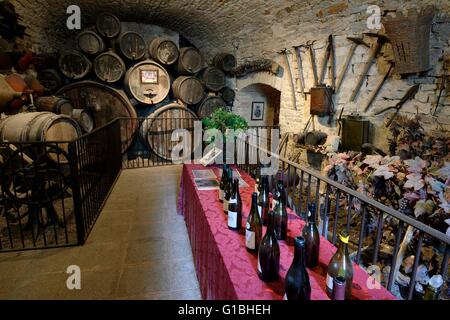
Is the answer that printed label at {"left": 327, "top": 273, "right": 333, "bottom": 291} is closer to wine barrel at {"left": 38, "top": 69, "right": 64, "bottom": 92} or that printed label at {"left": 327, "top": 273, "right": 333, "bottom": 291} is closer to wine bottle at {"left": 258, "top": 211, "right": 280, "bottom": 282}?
wine bottle at {"left": 258, "top": 211, "right": 280, "bottom": 282}

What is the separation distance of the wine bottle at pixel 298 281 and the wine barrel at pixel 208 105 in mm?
5265

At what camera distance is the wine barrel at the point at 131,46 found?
17.5 feet

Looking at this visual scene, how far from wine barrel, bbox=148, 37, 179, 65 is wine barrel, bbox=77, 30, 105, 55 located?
0.97 metres

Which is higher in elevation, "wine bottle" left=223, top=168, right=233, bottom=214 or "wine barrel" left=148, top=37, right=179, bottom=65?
"wine barrel" left=148, top=37, right=179, bottom=65

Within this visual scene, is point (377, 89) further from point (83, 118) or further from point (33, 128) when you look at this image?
point (83, 118)

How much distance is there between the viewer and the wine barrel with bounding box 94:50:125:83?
205 inches

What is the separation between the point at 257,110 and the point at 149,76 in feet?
9.89

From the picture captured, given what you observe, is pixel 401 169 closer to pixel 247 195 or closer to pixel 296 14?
pixel 247 195

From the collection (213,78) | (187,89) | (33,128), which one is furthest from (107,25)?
(33,128)

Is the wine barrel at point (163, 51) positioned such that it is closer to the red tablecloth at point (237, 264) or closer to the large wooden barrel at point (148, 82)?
the large wooden barrel at point (148, 82)

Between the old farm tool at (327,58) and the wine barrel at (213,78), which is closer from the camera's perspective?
the old farm tool at (327,58)

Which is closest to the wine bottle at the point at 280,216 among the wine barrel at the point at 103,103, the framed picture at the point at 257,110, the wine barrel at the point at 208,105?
the wine barrel at the point at 103,103

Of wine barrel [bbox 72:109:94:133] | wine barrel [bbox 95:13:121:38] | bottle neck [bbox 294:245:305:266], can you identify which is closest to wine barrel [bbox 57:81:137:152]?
wine barrel [bbox 72:109:94:133]

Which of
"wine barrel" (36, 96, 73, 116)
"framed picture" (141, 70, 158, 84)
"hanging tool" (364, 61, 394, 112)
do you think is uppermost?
"framed picture" (141, 70, 158, 84)
